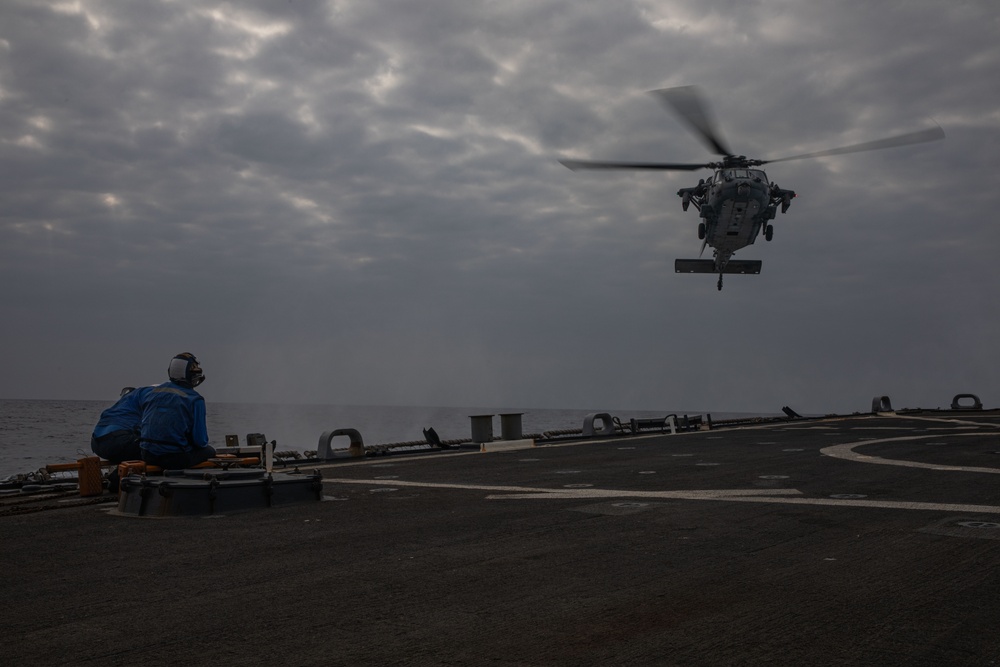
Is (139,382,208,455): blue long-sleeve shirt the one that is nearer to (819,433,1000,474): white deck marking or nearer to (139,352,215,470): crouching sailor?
(139,352,215,470): crouching sailor

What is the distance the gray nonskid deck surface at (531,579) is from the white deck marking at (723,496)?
0.06 metres

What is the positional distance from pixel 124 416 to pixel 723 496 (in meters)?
10.4

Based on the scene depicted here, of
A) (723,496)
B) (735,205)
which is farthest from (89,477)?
(735,205)

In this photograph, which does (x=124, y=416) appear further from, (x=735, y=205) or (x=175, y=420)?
(x=735, y=205)

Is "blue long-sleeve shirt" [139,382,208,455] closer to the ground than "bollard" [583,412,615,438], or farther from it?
farther from it

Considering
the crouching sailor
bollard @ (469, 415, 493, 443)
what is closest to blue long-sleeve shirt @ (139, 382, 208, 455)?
the crouching sailor

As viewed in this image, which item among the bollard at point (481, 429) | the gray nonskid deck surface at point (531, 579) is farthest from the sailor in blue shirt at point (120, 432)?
the bollard at point (481, 429)

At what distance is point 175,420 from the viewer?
1186 centimetres

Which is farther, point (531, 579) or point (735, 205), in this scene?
point (735, 205)

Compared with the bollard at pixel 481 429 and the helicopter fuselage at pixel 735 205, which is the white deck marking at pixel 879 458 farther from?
the helicopter fuselage at pixel 735 205

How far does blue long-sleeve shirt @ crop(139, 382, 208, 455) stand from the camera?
11.8m

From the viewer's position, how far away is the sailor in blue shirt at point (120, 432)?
1305 cm

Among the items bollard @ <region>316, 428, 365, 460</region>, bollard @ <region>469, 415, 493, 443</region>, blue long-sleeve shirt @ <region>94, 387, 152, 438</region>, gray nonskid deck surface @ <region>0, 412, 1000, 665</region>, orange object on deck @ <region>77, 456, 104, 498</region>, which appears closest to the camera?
gray nonskid deck surface @ <region>0, 412, 1000, 665</region>

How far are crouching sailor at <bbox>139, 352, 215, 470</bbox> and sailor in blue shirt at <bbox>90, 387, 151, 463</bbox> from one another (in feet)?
4.05
